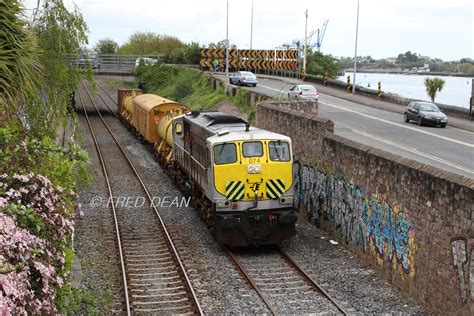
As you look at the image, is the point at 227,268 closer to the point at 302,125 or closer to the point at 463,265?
the point at 463,265

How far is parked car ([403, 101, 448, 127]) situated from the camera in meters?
33.3

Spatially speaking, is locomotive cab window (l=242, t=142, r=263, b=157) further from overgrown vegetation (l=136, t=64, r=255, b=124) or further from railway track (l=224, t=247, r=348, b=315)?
overgrown vegetation (l=136, t=64, r=255, b=124)

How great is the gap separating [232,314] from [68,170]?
170 inches

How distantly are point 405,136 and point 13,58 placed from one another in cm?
2226

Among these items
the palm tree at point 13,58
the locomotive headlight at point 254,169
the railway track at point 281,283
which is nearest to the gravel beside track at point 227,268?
the railway track at point 281,283

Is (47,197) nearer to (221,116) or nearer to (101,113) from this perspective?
(221,116)

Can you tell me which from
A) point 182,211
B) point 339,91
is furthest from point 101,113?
point 182,211

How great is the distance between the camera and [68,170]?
1253 centimetres

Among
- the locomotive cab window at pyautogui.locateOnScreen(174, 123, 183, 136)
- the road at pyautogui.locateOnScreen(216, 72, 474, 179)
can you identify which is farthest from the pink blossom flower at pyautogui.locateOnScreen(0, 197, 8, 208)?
the road at pyautogui.locateOnScreen(216, 72, 474, 179)

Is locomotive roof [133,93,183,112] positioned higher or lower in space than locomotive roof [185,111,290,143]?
lower

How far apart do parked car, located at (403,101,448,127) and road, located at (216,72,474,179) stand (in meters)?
0.38

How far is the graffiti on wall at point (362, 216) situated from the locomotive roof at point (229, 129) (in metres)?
2.26

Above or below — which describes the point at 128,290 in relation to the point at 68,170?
below

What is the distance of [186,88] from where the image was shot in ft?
187
